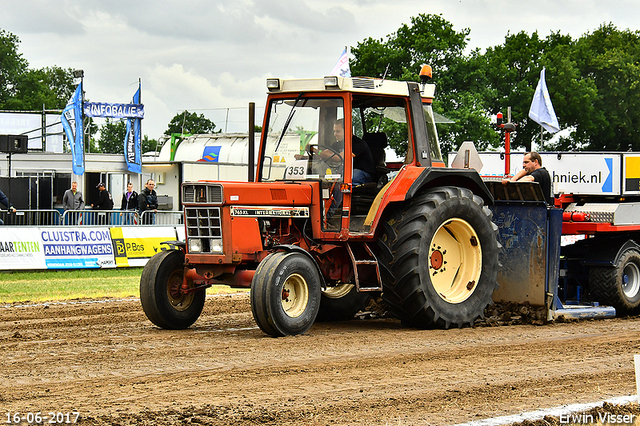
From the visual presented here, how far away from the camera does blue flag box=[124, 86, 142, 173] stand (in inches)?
992

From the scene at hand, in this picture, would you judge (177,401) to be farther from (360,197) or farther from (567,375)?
(360,197)

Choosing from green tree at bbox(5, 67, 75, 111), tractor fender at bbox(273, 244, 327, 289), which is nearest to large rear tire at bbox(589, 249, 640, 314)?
tractor fender at bbox(273, 244, 327, 289)

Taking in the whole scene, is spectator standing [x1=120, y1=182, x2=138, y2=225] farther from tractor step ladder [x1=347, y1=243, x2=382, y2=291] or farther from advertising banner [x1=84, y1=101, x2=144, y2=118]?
tractor step ladder [x1=347, y1=243, x2=382, y2=291]

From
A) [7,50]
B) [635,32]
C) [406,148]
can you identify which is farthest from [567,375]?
[7,50]

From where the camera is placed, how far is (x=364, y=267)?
8.70 m

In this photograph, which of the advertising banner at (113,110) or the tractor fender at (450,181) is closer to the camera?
the tractor fender at (450,181)

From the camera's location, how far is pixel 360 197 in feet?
29.0

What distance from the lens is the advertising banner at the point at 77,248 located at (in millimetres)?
17219

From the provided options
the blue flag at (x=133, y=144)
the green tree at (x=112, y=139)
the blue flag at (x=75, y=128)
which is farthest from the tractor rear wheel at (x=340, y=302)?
the green tree at (x=112, y=139)

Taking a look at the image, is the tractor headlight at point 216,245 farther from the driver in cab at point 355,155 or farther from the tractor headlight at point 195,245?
the driver in cab at point 355,155

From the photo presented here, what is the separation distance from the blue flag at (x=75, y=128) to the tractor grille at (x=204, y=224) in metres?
15.8

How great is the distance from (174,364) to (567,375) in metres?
3.10

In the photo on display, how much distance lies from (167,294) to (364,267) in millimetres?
2106

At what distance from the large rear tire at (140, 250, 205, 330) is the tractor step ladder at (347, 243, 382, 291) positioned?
1737 mm
